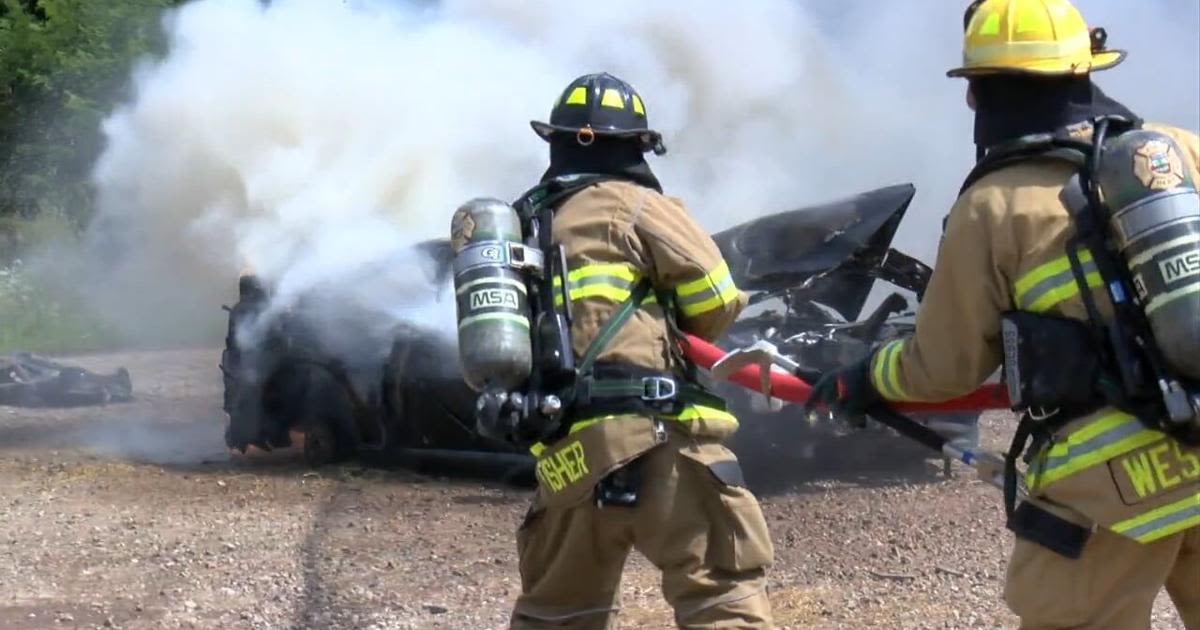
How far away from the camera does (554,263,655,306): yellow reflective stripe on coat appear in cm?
379

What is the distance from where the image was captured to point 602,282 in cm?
379

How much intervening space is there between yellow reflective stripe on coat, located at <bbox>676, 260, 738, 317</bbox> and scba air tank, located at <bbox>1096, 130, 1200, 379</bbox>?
121 centimetres

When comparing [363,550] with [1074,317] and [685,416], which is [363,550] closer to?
[685,416]

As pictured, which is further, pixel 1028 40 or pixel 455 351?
pixel 455 351

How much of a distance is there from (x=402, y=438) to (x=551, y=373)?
16.5 ft

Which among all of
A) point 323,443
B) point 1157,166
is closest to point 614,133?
point 1157,166

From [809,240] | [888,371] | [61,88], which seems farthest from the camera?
[61,88]

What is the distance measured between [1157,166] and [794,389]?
3.49ft

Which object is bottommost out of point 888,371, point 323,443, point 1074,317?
point 323,443

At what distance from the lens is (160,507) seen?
7.65 meters

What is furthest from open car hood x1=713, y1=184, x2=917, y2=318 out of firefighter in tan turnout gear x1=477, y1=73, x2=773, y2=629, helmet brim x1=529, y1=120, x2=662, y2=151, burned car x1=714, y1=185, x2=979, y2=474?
firefighter in tan turnout gear x1=477, y1=73, x2=773, y2=629

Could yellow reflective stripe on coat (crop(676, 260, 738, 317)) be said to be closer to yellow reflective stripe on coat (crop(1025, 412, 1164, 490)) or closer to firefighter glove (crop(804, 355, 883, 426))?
firefighter glove (crop(804, 355, 883, 426))

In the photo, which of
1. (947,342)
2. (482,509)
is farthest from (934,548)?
(947,342)

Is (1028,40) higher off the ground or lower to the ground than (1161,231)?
higher
